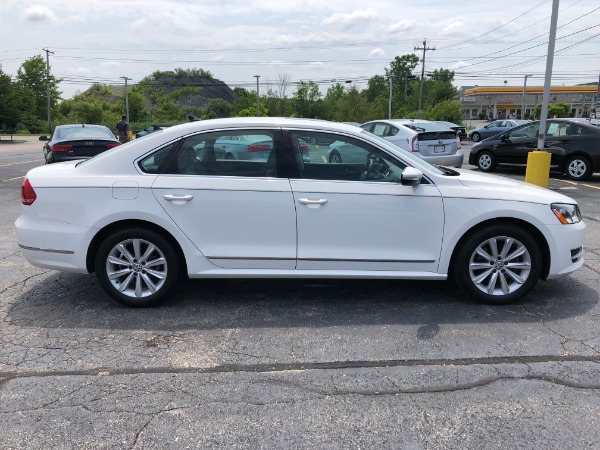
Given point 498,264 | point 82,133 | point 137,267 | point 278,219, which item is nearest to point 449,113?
point 82,133

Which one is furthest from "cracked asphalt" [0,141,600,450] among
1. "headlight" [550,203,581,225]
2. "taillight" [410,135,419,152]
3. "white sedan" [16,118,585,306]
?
"taillight" [410,135,419,152]

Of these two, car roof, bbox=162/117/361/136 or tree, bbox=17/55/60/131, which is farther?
tree, bbox=17/55/60/131

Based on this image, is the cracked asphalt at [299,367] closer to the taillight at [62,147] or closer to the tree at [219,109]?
the taillight at [62,147]

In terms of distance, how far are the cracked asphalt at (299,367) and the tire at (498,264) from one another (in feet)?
0.52

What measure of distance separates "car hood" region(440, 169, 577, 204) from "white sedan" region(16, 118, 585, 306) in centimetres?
→ 1

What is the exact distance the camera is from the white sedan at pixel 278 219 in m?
4.59

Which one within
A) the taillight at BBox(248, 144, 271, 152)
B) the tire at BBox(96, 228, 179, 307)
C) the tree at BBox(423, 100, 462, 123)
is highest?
the tree at BBox(423, 100, 462, 123)

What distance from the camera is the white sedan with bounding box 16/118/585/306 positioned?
4.59 m

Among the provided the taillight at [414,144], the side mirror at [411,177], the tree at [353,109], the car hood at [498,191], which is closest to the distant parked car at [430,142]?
the taillight at [414,144]

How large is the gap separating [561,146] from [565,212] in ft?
33.7

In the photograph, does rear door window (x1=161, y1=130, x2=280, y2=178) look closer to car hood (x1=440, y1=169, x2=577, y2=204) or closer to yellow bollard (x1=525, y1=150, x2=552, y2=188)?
car hood (x1=440, y1=169, x2=577, y2=204)

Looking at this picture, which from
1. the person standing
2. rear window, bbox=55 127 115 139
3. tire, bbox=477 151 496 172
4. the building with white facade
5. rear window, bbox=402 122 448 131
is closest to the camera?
rear window, bbox=55 127 115 139

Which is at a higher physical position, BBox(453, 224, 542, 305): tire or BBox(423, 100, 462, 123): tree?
BBox(423, 100, 462, 123): tree

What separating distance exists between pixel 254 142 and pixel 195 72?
15450 cm
